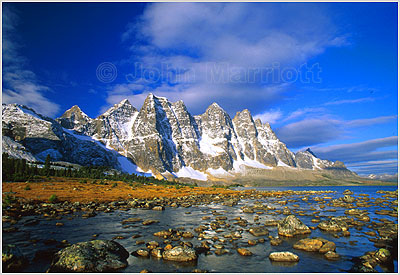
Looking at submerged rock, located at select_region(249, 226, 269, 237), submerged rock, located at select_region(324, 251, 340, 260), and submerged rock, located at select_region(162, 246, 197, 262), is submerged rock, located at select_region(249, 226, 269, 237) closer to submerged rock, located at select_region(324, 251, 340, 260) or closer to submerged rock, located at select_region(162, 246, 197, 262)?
submerged rock, located at select_region(324, 251, 340, 260)

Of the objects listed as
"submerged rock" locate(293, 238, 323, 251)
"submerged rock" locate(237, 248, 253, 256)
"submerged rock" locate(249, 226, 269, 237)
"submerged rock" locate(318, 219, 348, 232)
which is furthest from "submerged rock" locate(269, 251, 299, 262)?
"submerged rock" locate(318, 219, 348, 232)

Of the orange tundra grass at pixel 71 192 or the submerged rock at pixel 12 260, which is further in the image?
the orange tundra grass at pixel 71 192

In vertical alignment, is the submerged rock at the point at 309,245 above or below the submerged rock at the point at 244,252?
above

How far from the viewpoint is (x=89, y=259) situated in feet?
42.5

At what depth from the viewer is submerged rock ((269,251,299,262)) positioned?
579 inches

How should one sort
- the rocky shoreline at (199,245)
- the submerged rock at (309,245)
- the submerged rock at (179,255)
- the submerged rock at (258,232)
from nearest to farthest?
the rocky shoreline at (199,245), the submerged rock at (179,255), the submerged rock at (309,245), the submerged rock at (258,232)

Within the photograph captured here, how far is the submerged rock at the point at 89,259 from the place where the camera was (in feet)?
41.2

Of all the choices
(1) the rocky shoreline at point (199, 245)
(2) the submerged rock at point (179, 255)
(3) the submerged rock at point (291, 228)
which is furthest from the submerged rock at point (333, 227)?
(2) the submerged rock at point (179, 255)

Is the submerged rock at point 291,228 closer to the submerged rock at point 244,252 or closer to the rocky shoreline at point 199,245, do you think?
the rocky shoreline at point 199,245

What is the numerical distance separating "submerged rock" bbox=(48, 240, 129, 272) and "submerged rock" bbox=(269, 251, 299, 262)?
384 inches

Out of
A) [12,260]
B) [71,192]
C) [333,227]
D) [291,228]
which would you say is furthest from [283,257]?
[71,192]

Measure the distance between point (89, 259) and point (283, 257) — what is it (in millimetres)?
12391

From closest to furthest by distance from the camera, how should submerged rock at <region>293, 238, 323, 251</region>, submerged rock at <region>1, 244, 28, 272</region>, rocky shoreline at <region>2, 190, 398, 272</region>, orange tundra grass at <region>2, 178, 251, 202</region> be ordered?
submerged rock at <region>1, 244, 28, 272</region> < rocky shoreline at <region>2, 190, 398, 272</region> < submerged rock at <region>293, 238, 323, 251</region> < orange tundra grass at <region>2, 178, 251, 202</region>

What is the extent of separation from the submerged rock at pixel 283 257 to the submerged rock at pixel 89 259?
32.0 feet
